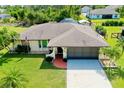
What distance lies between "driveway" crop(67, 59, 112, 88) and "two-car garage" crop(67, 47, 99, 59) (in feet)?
2.25

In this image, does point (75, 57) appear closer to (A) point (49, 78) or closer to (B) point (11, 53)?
(A) point (49, 78)

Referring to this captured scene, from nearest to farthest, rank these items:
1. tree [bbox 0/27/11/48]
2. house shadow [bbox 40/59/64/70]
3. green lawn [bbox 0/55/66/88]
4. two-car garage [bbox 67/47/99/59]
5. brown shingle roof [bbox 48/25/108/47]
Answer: green lawn [bbox 0/55/66/88], house shadow [bbox 40/59/64/70], brown shingle roof [bbox 48/25/108/47], two-car garage [bbox 67/47/99/59], tree [bbox 0/27/11/48]

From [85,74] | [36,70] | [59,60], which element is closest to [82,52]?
[59,60]

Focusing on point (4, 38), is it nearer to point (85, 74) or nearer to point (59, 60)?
point (59, 60)

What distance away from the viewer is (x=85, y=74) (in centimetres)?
1962

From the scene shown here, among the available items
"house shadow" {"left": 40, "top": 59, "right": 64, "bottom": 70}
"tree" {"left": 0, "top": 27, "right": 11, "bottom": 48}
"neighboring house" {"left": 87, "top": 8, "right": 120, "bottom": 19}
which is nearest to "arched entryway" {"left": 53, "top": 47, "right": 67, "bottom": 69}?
"house shadow" {"left": 40, "top": 59, "right": 64, "bottom": 70}

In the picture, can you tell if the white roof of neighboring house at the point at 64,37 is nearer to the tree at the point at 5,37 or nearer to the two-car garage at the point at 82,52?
the two-car garage at the point at 82,52

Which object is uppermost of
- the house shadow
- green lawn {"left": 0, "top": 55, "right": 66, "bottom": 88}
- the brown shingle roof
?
the brown shingle roof

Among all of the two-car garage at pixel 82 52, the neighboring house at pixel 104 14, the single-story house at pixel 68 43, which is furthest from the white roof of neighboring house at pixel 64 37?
the neighboring house at pixel 104 14

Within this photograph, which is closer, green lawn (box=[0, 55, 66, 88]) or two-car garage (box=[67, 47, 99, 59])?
green lawn (box=[0, 55, 66, 88])

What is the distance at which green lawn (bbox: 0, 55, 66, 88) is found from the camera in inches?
697

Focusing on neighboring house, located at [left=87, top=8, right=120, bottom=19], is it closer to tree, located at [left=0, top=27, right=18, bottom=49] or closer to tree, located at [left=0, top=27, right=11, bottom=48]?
tree, located at [left=0, top=27, right=18, bottom=49]

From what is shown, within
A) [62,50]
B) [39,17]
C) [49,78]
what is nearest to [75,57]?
[62,50]

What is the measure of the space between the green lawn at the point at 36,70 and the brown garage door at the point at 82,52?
10.1ft
